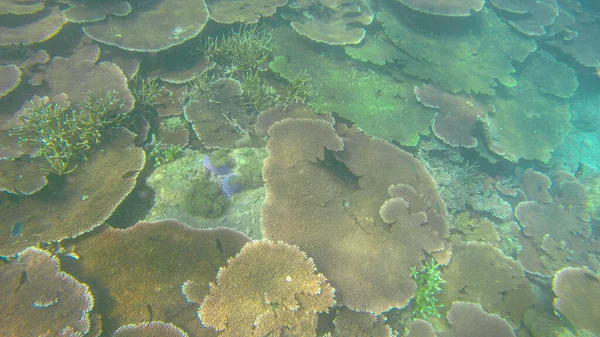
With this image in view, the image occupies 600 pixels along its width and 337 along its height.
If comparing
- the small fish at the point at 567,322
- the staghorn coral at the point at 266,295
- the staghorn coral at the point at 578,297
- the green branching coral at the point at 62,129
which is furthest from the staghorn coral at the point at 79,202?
the staghorn coral at the point at 578,297

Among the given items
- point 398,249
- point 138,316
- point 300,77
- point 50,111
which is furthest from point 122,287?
point 300,77

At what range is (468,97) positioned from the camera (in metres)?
7.56

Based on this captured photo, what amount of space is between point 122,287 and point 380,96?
18.8ft

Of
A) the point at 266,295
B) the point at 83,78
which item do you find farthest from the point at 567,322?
the point at 83,78

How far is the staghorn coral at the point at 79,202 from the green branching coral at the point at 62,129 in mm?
162

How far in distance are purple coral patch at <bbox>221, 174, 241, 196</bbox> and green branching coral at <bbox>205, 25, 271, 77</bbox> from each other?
2527 millimetres

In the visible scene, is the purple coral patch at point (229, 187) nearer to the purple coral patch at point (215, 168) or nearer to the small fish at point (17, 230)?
the purple coral patch at point (215, 168)

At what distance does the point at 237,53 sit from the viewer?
18.5 feet

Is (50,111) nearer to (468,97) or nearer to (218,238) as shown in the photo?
(218,238)

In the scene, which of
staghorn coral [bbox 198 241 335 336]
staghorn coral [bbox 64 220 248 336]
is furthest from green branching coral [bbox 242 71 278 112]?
staghorn coral [bbox 198 241 335 336]

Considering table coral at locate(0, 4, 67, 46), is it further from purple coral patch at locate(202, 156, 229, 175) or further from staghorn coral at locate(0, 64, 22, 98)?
purple coral patch at locate(202, 156, 229, 175)

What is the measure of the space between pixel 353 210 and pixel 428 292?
168 cm

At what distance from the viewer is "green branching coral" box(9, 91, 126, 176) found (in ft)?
11.7

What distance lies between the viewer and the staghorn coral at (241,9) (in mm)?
6031
